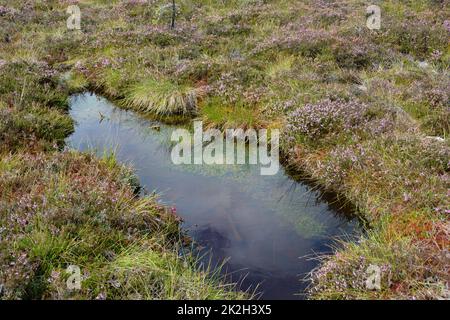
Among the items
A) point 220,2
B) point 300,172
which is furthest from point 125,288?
point 220,2

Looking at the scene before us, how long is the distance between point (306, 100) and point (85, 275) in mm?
7073

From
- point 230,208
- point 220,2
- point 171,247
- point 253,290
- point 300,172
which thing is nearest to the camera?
point 253,290

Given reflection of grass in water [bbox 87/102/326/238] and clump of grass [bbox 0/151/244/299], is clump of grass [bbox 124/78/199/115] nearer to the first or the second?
reflection of grass in water [bbox 87/102/326/238]

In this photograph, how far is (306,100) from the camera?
1111 cm

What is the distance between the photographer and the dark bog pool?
691 centimetres

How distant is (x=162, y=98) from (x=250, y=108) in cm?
242

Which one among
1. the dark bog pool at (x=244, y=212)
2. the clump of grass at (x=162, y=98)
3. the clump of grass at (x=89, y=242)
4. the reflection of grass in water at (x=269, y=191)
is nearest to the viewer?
the clump of grass at (x=89, y=242)

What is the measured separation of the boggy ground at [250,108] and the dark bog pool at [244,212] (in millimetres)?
442

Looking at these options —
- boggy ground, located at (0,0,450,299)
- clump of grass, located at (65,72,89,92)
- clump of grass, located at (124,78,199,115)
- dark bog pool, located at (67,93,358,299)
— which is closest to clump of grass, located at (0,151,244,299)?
boggy ground, located at (0,0,450,299)

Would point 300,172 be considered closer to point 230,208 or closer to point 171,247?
point 230,208

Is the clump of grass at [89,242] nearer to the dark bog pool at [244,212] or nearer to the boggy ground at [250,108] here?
the boggy ground at [250,108]

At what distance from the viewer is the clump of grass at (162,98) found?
40.6ft

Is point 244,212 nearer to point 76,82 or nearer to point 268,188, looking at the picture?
point 268,188

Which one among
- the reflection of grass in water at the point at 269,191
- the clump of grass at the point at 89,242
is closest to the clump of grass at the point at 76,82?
the reflection of grass in water at the point at 269,191
